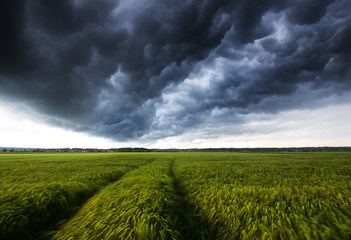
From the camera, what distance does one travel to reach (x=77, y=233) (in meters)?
3.48

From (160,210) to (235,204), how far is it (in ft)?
8.73

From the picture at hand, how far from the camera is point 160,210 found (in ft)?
14.8

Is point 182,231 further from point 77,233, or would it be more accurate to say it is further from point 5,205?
point 5,205

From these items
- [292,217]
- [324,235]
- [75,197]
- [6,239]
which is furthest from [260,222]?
[75,197]

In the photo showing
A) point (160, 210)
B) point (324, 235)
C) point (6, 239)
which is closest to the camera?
point (324, 235)

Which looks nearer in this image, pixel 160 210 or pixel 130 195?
pixel 160 210

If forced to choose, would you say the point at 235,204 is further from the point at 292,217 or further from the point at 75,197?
the point at 75,197

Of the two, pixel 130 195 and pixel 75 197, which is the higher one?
pixel 130 195

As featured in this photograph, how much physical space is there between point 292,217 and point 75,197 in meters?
9.47

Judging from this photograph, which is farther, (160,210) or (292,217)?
(160,210)

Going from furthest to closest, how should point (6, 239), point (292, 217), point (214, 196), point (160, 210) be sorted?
point (214, 196), point (160, 210), point (6, 239), point (292, 217)

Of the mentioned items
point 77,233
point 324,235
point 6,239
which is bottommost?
point 6,239

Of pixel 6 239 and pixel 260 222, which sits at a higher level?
pixel 260 222

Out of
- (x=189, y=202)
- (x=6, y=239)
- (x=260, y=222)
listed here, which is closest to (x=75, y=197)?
(x=6, y=239)
